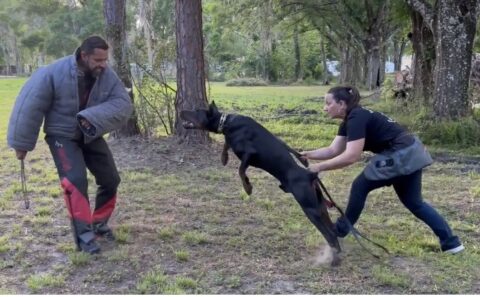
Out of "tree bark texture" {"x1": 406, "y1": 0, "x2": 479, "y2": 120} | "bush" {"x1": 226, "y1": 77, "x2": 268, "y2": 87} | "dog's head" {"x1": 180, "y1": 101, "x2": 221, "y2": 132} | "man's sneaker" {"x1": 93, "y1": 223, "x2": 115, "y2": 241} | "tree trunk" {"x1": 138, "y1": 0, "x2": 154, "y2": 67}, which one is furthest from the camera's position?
"bush" {"x1": 226, "y1": 77, "x2": 268, "y2": 87}

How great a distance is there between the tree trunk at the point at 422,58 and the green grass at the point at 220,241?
20.0 feet

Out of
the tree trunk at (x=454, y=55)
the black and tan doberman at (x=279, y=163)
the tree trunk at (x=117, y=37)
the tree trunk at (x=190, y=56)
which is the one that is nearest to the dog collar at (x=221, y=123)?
the black and tan doberman at (x=279, y=163)

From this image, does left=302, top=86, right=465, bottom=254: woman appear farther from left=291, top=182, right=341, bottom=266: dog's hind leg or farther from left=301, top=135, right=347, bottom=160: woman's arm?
left=291, top=182, right=341, bottom=266: dog's hind leg

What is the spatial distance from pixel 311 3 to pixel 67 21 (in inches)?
1411

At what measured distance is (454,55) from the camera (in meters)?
10.6

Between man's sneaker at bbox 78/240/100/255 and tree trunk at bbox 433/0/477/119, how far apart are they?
815 cm

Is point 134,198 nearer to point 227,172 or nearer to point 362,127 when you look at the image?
point 227,172

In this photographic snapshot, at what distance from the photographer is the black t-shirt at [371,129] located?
4387 millimetres

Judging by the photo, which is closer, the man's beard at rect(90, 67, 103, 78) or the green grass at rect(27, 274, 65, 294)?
the green grass at rect(27, 274, 65, 294)

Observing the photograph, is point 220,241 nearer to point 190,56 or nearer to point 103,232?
point 103,232

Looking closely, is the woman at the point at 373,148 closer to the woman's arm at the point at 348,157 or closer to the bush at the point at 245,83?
the woman's arm at the point at 348,157

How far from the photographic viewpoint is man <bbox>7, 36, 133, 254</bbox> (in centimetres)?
455

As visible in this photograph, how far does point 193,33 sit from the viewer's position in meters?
9.16

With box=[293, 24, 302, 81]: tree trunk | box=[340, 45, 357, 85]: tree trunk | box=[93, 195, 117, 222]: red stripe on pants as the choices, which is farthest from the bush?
box=[93, 195, 117, 222]: red stripe on pants
